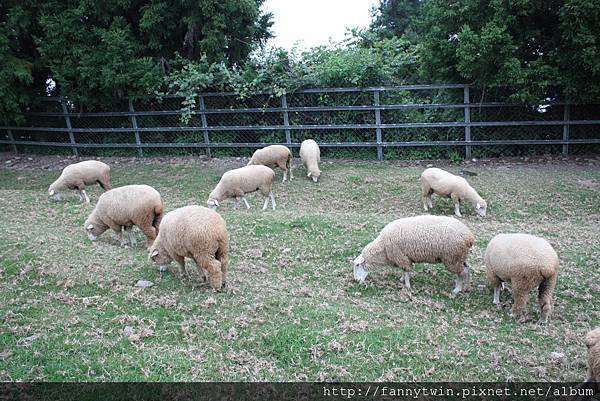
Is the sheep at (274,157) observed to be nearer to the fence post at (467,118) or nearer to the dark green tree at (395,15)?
the fence post at (467,118)

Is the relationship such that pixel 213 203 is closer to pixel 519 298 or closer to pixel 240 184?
pixel 240 184

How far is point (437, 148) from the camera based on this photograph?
13.0 metres

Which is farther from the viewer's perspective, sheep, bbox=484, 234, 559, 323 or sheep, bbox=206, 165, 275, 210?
sheep, bbox=206, 165, 275, 210

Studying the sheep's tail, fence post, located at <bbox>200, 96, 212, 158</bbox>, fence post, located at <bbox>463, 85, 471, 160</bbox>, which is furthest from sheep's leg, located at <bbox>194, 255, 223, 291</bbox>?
fence post, located at <bbox>200, 96, 212, 158</bbox>

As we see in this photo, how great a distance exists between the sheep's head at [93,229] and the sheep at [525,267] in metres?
5.86

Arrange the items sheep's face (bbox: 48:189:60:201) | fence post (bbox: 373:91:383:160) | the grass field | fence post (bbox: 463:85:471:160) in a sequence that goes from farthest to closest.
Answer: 1. fence post (bbox: 373:91:383:160)
2. fence post (bbox: 463:85:471:160)
3. sheep's face (bbox: 48:189:60:201)
4. the grass field

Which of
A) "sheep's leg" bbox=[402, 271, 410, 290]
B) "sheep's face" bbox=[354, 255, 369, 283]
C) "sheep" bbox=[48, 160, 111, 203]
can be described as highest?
"sheep" bbox=[48, 160, 111, 203]

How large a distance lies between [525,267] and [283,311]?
262cm

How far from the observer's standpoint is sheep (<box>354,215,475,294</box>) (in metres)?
5.79

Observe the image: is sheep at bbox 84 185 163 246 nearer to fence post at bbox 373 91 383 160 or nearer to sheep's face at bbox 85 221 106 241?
sheep's face at bbox 85 221 106 241

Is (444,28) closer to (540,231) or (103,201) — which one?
(540,231)

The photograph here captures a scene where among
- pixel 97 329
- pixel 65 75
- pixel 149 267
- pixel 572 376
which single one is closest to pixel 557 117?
pixel 572 376

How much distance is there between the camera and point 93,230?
7742 mm

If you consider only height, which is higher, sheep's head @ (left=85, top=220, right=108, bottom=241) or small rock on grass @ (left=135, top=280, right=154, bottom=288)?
sheep's head @ (left=85, top=220, right=108, bottom=241)
